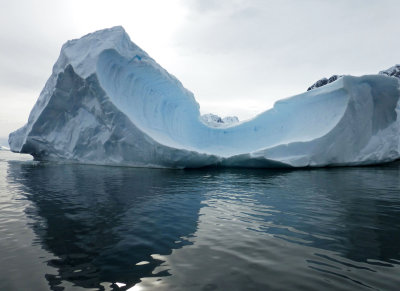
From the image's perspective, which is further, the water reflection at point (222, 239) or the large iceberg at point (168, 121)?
the large iceberg at point (168, 121)

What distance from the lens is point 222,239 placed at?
353 cm

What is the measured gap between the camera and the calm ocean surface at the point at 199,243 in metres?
2.43

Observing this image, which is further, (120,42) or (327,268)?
(120,42)

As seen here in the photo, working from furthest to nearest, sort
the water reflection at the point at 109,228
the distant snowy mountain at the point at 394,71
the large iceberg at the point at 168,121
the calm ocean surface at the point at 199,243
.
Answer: the distant snowy mountain at the point at 394,71
the large iceberg at the point at 168,121
the water reflection at the point at 109,228
the calm ocean surface at the point at 199,243

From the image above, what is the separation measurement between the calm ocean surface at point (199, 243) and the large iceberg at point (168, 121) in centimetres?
804

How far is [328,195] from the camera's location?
6570mm

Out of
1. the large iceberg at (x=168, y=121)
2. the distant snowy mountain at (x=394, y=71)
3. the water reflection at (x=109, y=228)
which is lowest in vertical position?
the water reflection at (x=109, y=228)

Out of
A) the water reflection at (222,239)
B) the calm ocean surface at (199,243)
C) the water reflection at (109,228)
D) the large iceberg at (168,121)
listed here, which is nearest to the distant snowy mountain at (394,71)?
the large iceberg at (168,121)

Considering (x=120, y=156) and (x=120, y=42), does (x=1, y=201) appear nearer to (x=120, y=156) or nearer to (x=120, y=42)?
(x=120, y=156)

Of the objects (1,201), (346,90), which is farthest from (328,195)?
(346,90)

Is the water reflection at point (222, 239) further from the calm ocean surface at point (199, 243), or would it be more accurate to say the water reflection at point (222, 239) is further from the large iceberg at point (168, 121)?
the large iceberg at point (168, 121)

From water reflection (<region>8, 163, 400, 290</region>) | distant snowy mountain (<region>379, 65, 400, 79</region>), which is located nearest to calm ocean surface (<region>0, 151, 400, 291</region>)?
water reflection (<region>8, 163, 400, 290</region>)

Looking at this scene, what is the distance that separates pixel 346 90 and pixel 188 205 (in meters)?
13.1

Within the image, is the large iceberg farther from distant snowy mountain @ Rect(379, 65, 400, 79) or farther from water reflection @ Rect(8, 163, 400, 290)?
distant snowy mountain @ Rect(379, 65, 400, 79)
